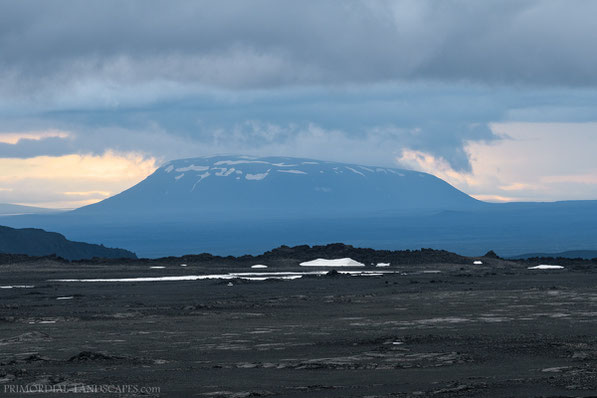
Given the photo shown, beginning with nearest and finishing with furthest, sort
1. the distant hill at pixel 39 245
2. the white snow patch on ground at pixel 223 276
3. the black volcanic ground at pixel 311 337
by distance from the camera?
the black volcanic ground at pixel 311 337 < the white snow patch on ground at pixel 223 276 < the distant hill at pixel 39 245

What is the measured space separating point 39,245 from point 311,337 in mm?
109998

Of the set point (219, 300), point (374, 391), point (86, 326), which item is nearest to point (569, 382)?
point (374, 391)

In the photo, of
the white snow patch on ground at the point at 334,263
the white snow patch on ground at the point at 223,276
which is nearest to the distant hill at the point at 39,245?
the white snow patch on ground at the point at 334,263

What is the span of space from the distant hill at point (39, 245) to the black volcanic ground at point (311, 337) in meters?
73.1

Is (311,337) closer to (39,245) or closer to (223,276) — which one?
(223,276)

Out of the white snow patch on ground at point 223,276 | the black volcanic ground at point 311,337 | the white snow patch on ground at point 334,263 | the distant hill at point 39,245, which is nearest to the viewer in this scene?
the black volcanic ground at point 311,337

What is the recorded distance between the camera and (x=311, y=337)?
29.3 metres

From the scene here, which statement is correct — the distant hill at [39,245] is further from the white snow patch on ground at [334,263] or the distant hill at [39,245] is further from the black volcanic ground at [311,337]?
the black volcanic ground at [311,337]

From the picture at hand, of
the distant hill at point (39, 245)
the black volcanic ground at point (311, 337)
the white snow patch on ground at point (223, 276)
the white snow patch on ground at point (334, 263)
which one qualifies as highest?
the distant hill at point (39, 245)

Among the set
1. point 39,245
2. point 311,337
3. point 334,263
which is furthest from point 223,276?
point 39,245

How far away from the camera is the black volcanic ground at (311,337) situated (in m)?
20.4

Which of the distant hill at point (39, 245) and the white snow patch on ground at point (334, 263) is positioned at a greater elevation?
the distant hill at point (39, 245)

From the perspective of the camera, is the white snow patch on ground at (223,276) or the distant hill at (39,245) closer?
the white snow patch on ground at (223,276)

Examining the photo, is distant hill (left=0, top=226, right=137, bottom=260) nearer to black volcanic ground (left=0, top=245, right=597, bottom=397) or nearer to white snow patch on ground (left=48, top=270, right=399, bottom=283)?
white snow patch on ground (left=48, top=270, right=399, bottom=283)
